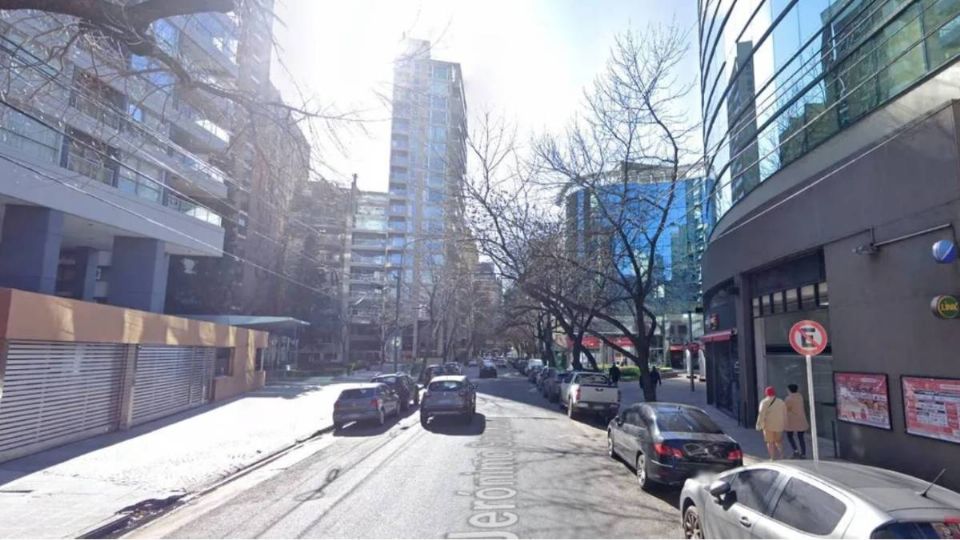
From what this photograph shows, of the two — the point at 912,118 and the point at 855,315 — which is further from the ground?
the point at 912,118

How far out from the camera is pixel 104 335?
47.9 feet

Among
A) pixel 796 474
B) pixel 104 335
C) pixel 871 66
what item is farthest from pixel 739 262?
pixel 104 335

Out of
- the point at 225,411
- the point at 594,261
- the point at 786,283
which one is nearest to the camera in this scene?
the point at 786,283

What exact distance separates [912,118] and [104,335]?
60.8ft

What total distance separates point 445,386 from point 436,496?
1011 cm

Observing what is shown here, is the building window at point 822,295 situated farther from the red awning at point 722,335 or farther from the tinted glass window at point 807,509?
the tinted glass window at point 807,509

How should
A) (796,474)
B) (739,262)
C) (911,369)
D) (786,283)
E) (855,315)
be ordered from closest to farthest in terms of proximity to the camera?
(796,474) < (911,369) < (855,315) < (786,283) < (739,262)

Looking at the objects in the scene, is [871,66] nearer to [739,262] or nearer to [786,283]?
[786,283]

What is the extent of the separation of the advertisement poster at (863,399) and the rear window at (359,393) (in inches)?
503

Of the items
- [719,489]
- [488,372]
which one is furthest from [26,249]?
[488,372]

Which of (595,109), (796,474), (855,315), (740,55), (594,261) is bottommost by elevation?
(796,474)

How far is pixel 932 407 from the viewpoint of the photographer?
9305 millimetres

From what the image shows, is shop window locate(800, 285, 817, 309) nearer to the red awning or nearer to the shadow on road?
the red awning

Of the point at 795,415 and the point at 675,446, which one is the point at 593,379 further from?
the point at 675,446
